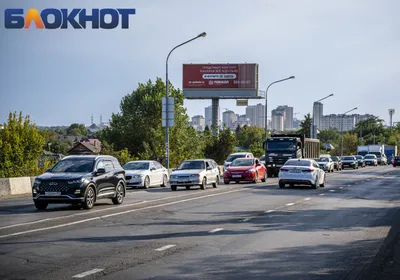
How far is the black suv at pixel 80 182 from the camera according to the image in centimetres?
1902

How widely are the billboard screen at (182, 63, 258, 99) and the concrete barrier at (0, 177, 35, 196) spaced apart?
70.8 m

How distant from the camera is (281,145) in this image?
48469 mm

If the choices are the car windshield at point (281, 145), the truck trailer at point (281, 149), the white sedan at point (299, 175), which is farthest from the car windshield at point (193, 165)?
the car windshield at point (281, 145)

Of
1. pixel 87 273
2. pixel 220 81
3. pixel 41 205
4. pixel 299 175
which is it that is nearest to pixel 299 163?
pixel 299 175

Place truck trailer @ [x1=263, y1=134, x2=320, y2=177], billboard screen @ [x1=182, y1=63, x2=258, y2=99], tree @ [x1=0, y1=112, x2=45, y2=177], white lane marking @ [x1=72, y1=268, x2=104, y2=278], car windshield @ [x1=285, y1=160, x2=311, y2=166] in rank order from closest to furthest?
white lane marking @ [x1=72, y1=268, x2=104, y2=278] → car windshield @ [x1=285, y1=160, x2=311, y2=166] → tree @ [x1=0, y1=112, x2=45, y2=177] → truck trailer @ [x1=263, y1=134, x2=320, y2=177] → billboard screen @ [x1=182, y1=63, x2=258, y2=99]

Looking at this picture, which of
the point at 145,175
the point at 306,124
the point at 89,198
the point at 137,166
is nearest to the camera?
the point at 89,198

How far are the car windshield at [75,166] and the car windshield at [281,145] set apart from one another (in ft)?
96.1

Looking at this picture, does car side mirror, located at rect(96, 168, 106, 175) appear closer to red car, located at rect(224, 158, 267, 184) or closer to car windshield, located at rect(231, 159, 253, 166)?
red car, located at rect(224, 158, 267, 184)

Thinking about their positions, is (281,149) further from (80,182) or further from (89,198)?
(80,182)

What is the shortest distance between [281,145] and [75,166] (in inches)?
1173

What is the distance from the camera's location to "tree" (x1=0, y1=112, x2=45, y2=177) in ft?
121

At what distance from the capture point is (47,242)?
12.2 m

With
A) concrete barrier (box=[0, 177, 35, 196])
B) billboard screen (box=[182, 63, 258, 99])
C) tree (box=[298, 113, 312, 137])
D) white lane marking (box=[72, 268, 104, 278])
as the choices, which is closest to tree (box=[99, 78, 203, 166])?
billboard screen (box=[182, 63, 258, 99])

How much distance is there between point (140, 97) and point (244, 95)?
24.2 m
